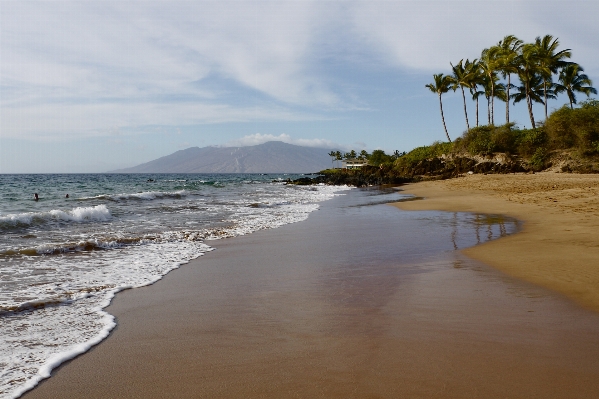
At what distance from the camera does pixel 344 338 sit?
4117mm


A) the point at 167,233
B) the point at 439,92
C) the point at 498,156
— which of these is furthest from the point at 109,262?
the point at 439,92

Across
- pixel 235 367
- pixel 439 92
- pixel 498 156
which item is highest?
pixel 439 92

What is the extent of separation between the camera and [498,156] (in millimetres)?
42938

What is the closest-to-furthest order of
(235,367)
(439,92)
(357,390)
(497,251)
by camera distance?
(357,390)
(235,367)
(497,251)
(439,92)

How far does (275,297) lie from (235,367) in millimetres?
2117

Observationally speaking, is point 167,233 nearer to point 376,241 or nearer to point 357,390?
point 376,241

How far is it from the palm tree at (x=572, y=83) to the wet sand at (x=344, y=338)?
55.0 m

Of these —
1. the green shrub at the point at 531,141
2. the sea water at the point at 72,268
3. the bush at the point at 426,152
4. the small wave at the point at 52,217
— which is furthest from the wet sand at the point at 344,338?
the bush at the point at 426,152

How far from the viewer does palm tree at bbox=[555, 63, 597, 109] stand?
50.2 meters

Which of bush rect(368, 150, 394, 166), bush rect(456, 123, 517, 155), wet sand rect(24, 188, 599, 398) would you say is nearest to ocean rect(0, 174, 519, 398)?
wet sand rect(24, 188, 599, 398)

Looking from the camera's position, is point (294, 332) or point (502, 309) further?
point (502, 309)

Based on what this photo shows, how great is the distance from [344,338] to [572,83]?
6036 cm

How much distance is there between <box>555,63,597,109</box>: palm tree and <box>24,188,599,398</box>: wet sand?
181 feet

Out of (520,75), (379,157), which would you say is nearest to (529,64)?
(520,75)
